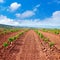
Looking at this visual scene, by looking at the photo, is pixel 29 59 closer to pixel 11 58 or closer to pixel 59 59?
pixel 11 58

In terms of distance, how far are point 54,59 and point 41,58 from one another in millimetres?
1008

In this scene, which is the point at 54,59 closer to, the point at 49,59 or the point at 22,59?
the point at 49,59

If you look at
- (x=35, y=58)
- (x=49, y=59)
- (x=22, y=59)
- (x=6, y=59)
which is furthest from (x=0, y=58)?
(x=49, y=59)

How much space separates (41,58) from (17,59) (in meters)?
1.90

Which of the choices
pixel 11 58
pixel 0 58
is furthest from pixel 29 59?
pixel 0 58

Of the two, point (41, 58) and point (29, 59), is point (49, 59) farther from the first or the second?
point (29, 59)

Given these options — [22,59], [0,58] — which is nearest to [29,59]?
[22,59]

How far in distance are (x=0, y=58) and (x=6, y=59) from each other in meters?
0.56

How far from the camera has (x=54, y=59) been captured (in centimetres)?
1302

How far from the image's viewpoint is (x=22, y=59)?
12.8m

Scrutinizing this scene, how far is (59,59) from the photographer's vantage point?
13.0 m

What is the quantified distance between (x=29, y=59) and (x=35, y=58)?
578 mm

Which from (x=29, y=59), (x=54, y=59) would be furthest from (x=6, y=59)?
(x=54, y=59)

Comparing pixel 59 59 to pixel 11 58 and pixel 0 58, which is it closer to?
pixel 11 58
